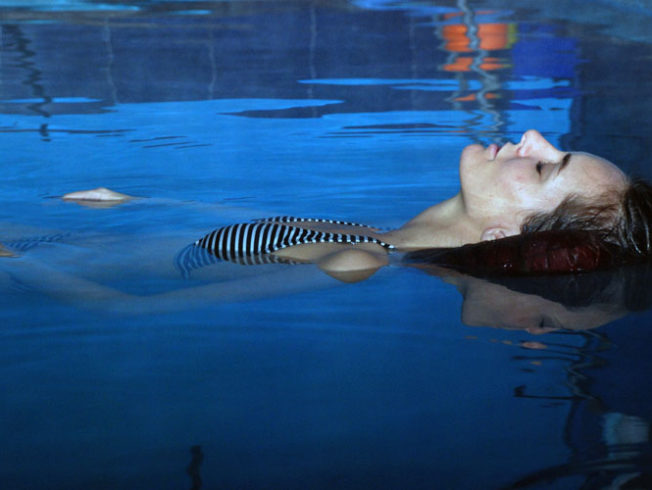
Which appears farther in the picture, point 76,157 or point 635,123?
point 635,123

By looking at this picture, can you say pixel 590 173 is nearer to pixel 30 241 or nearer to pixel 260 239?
pixel 260 239

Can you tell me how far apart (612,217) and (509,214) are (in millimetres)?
327

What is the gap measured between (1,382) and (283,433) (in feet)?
2.39

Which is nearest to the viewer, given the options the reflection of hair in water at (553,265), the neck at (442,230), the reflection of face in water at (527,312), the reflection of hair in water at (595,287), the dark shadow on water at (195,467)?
the dark shadow on water at (195,467)

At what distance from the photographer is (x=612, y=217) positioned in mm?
2838

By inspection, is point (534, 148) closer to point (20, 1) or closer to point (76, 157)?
point (76, 157)

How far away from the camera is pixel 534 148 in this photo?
287 cm

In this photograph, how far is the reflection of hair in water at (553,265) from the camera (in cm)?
278

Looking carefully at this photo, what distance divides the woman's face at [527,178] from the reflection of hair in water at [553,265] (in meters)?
0.12

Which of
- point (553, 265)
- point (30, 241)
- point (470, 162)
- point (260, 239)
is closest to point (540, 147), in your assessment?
point (470, 162)

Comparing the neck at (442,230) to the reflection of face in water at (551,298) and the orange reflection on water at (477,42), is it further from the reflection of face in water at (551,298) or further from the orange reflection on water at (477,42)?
the orange reflection on water at (477,42)

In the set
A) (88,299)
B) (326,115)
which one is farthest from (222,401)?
(326,115)

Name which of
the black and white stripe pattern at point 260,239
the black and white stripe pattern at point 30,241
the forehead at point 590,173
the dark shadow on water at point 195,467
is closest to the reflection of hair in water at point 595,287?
the forehead at point 590,173

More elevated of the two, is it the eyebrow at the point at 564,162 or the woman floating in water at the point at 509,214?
the eyebrow at the point at 564,162
